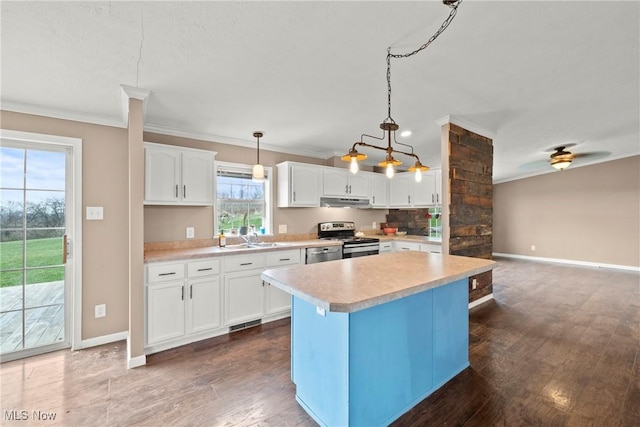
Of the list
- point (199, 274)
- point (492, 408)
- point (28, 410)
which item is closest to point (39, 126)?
point (199, 274)

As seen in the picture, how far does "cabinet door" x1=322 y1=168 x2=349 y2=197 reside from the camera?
14.8 feet

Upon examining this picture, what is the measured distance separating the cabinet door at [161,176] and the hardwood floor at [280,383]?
1.58 metres

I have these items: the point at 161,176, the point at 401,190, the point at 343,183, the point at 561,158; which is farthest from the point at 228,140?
the point at 561,158

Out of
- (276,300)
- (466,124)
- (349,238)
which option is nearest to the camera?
(276,300)

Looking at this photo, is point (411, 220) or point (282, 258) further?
point (411, 220)

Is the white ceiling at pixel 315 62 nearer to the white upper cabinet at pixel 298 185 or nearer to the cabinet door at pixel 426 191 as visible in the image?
the white upper cabinet at pixel 298 185

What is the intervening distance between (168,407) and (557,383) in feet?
9.72

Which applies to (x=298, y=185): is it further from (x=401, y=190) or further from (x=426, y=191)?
(x=426, y=191)

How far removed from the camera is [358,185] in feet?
16.1

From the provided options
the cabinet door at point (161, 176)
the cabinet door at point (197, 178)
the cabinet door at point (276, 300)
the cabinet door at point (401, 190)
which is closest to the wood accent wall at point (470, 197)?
the cabinet door at point (401, 190)

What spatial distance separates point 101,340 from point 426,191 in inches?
189

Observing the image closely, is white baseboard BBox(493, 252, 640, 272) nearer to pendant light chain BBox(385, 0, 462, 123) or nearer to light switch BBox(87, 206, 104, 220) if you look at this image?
pendant light chain BBox(385, 0, 462, 123)

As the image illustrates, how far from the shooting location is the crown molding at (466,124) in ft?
11.1

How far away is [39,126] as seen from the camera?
271cm
